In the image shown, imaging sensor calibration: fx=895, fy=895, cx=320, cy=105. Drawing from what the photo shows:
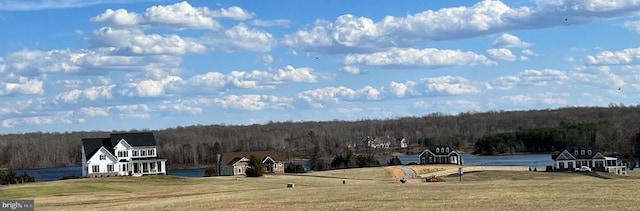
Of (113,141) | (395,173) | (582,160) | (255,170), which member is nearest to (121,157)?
(113,141)

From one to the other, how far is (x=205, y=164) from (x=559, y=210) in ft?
507

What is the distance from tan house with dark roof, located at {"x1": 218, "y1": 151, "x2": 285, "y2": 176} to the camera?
110 meters

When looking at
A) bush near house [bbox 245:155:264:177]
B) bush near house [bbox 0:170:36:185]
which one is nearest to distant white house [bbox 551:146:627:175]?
bush near house [bbox 245:155:264:177]

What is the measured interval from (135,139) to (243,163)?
1597 cm

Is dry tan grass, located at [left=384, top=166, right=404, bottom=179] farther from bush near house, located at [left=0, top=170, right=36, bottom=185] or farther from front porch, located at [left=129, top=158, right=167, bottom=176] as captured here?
bush near house, located at [left=0, top=170, right=36, bottom=185]

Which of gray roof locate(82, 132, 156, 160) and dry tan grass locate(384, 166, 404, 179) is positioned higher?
gray roof locate(82, 132, 156, 160)

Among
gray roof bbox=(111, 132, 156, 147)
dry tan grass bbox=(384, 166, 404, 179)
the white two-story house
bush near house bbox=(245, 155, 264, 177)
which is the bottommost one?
dry tan grass bbox=(384, 166, 404, 179)

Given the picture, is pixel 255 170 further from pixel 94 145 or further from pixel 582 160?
pixel 582 160

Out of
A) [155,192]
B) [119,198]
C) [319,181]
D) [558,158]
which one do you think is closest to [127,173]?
[319,181]

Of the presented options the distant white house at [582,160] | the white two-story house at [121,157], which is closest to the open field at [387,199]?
the white two-story house at [121,157]

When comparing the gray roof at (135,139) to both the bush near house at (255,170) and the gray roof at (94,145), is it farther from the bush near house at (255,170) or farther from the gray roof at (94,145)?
the bush near house at (255,170)

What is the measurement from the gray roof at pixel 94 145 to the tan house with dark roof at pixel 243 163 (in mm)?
17215

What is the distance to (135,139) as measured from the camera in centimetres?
9869

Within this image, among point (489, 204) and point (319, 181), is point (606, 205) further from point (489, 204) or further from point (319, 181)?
point (319, 181)
